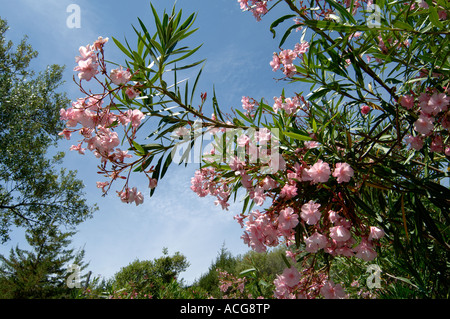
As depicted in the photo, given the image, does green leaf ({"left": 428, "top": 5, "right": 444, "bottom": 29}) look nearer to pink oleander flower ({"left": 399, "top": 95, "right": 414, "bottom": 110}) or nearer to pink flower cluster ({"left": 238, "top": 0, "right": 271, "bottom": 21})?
pink oleander flower ({"left": 399, "top": 95, "right": 414, "bottom": 110})

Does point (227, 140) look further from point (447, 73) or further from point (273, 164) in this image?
point (447, 73)

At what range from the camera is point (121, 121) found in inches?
56.8

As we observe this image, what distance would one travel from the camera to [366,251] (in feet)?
4.22

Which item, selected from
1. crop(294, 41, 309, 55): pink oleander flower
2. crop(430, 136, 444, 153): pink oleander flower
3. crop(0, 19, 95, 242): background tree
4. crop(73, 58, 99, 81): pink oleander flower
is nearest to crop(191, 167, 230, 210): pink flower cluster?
crop(73, 58, 99, 81): pink oleander flower

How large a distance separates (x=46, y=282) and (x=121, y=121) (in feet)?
45.2

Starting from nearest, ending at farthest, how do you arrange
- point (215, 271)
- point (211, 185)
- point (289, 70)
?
point (211, 185)
point (289, 70)
point (215, 271)

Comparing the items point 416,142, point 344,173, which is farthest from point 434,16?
point 344,173

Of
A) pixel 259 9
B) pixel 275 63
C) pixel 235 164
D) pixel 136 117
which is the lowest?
pixel 235 164

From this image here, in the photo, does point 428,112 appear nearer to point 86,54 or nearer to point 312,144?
point 312,144

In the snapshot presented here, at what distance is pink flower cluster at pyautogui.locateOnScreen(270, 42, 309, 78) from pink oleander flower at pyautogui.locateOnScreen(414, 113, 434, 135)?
0.85 meters

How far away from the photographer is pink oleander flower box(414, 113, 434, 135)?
132 centimetres

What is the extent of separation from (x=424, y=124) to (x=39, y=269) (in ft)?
46.7

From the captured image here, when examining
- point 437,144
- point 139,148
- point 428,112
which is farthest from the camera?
point 437,144

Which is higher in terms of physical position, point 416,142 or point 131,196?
point 416,142
